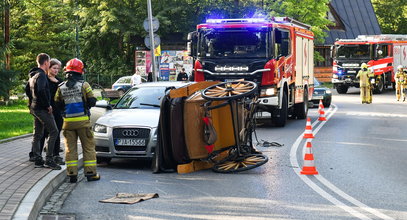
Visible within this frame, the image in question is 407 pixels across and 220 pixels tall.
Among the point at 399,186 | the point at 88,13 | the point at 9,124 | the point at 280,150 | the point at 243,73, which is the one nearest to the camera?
the point at 399,186

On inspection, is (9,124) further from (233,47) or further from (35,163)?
(35,163)

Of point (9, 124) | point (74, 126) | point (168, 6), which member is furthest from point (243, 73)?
point (168, 6)

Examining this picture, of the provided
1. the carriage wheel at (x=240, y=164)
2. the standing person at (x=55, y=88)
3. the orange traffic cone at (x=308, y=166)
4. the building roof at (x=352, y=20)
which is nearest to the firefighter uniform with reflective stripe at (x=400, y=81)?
the carriage wheel at (x=240, y=164)

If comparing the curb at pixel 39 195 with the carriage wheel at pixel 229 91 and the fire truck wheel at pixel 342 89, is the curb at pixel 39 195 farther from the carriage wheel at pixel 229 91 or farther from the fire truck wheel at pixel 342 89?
the fire truck wheel at pixel 342 89

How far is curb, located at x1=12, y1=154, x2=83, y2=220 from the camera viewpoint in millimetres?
7876

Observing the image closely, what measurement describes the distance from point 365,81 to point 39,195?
26.9m

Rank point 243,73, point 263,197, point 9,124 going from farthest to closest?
1. point 9,124
2. point 243,73
3. point 263,197

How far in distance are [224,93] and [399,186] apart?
3248mm

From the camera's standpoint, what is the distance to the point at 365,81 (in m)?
34.3

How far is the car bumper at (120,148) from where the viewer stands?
41.2 ft

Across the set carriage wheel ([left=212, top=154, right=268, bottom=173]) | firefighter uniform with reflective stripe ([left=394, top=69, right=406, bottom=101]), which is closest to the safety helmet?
carriage wheel ([left=212, top=154, right=268, bottom=173])

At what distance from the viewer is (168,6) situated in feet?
177

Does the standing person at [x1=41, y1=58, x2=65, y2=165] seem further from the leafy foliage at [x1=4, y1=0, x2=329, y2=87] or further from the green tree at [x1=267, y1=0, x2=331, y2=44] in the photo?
the green tree at [x1=267, y1=0, x2=331, y2=44]

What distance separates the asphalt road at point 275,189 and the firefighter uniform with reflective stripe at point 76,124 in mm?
332
